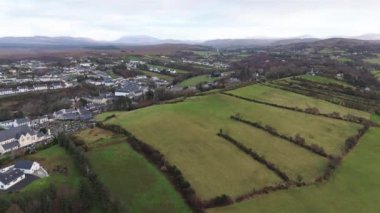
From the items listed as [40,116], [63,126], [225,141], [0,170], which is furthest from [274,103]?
[40,116]

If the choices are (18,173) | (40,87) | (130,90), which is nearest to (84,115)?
(130,90)

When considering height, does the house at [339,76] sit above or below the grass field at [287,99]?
below

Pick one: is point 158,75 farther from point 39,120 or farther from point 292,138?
point 292,138

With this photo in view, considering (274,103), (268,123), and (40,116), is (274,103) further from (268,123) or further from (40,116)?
(40,116)

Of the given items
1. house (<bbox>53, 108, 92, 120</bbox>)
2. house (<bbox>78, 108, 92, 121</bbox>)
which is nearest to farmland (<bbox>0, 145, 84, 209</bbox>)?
house (<bbox>78, 108, 92, 121</bbox>)

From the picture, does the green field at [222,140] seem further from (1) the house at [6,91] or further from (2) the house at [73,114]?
(1) the house at [6,91]

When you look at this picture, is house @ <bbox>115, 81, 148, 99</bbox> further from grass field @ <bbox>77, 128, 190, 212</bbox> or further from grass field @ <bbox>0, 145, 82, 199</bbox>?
grass field @ <bbox>0, 145, 82, 199</bbox>

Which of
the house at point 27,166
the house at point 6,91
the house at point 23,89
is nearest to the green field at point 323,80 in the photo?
the house at point 27,166
